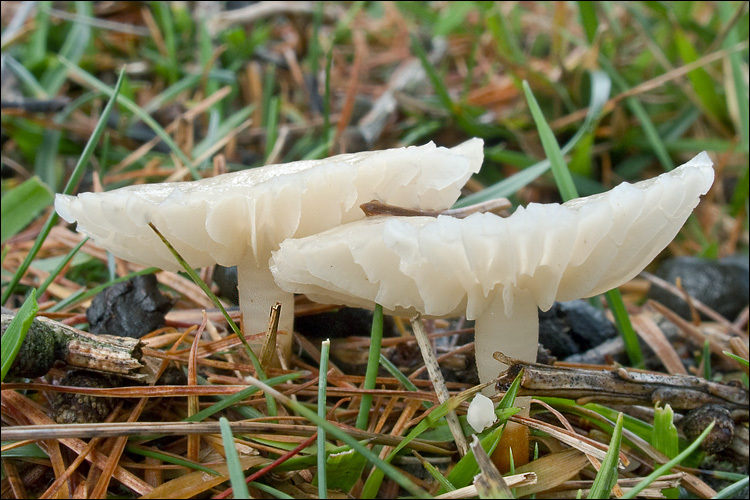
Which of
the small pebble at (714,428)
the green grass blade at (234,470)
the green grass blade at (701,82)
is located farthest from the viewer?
the green grass blade at (701,82)

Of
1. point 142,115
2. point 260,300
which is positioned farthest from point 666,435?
point 142,115

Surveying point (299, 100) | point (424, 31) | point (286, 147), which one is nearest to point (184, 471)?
point (286, 147)

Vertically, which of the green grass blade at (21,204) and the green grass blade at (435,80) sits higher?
the green grass blade at (435,80)

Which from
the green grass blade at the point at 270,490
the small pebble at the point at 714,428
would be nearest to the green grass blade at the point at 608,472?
the small pebble at the point at 714,428

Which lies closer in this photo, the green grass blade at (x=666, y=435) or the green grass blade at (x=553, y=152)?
the green grass blade at (x=666, y=435)

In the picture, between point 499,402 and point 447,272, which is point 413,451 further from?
point 447,272

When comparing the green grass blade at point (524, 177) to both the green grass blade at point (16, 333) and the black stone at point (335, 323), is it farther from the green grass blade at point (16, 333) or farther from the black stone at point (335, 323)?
the green grass blade at point (16, 333)
